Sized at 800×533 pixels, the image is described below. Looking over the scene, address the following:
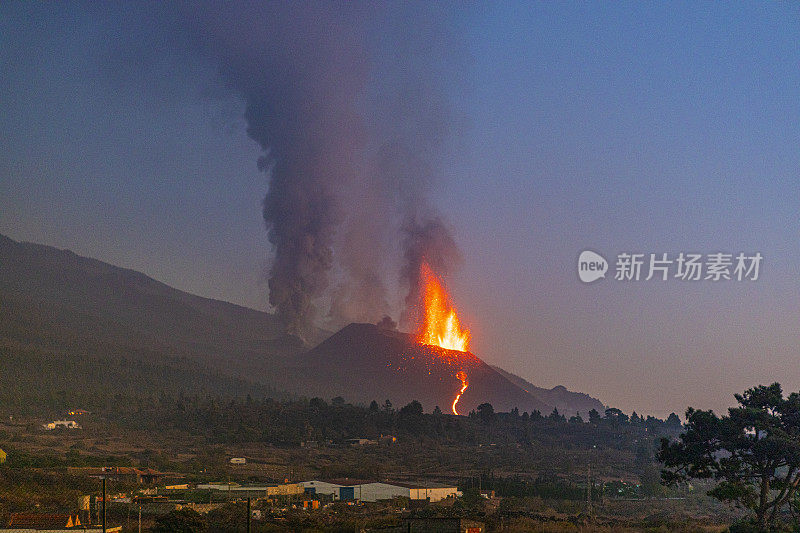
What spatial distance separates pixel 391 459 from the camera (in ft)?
488

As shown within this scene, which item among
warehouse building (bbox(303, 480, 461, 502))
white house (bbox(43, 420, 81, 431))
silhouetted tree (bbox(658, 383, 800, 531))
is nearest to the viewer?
silhouetted tree (bbox(658, 383, 800, 531))

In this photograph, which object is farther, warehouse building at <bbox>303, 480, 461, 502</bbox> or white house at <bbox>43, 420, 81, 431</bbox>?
white house at <bbox>43, 420, 81, 431</bbox>

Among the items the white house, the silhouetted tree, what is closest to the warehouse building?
the silhouetted tree

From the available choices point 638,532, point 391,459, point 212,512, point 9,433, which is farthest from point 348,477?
point 9,433

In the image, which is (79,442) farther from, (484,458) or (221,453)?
(484,458)

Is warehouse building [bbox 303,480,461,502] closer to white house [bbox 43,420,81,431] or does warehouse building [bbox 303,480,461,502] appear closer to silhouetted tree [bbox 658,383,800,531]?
silhouetted tree [bbox 658,383,800,531]

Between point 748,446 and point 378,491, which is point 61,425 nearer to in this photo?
point 378,491

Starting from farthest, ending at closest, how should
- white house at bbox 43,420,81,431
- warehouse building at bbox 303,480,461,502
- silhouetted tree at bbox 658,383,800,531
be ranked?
1. white house at bbox 43,420,81,431
2. warehouse building at bbox 303,480,461,502
3. silhouetted tree at bbox 658,383,800,531

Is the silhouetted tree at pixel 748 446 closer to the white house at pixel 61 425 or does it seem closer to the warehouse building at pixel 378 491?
the warehouse building at pixel 378 491

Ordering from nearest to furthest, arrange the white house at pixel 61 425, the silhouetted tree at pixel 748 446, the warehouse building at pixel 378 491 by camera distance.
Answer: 1. the silhouetted tree at pixel 748 446
2. the warehouse building at pixel 378 491
3. the white house at pixel 61 425

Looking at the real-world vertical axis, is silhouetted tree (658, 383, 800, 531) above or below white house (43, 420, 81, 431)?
above

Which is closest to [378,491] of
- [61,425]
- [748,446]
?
[748,446]

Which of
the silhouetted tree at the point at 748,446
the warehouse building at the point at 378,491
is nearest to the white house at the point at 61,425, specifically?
the warehouse building at the point at 378,491

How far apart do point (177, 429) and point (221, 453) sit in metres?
38.9
